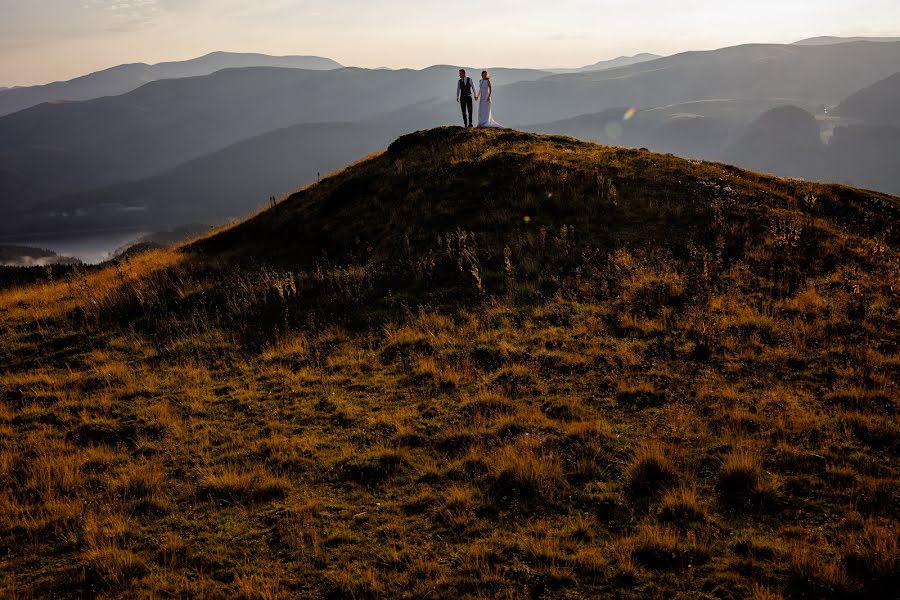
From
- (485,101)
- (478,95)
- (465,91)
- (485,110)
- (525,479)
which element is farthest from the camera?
(485,110)

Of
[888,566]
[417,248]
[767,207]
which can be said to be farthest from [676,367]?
[767,207]

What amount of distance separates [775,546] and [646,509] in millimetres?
1282

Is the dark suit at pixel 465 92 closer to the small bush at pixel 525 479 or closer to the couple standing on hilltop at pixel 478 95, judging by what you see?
the couple standing on hilltop at pixel 478 95

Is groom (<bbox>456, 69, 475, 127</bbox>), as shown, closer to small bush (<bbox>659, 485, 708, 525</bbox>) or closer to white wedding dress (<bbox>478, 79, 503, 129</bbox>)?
white wedding dress (<bbox>478, 79, 503, 129</bbox>)

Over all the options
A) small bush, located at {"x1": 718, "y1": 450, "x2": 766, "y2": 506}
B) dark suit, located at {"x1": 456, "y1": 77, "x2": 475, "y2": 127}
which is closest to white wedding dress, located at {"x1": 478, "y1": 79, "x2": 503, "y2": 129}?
dark suit, located at {"x1": 456, "y1": 77, "x2": 475, "y2": 127}

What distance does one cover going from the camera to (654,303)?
39.1ft

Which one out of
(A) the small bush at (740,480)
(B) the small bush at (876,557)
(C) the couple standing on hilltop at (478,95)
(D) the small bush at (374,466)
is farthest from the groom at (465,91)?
(B) the small bush at (876,557)

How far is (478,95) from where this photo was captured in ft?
82.4

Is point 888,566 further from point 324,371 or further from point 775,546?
point 324,371

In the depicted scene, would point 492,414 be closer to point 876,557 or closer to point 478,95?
point 876,557

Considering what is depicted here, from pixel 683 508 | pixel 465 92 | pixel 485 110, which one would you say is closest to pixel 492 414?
pixel 683 508

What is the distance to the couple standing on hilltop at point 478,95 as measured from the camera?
25.0m

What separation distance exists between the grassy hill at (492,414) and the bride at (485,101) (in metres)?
10.4

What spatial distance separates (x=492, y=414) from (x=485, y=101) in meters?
23.3
